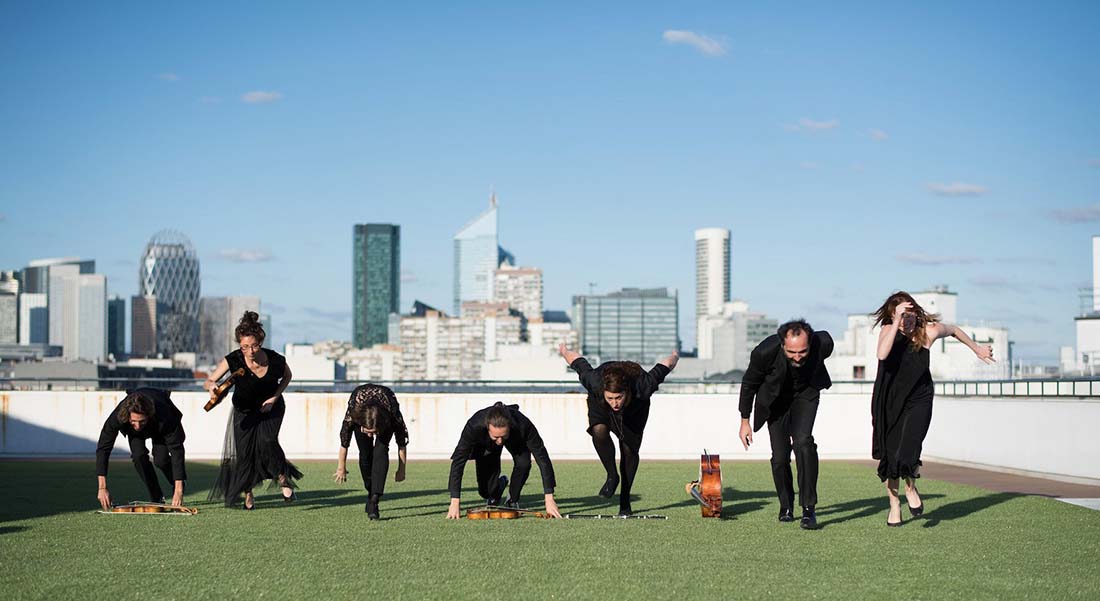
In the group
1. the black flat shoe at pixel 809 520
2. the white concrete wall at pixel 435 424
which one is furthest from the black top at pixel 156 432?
the white concrete wall at pixel 435 424

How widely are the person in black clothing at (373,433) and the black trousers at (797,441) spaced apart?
3.16 m

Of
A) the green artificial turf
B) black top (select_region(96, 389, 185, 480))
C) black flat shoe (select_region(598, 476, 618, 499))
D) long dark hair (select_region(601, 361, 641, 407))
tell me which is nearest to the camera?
the green artificial turf

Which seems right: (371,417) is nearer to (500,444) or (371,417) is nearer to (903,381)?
(500,444)

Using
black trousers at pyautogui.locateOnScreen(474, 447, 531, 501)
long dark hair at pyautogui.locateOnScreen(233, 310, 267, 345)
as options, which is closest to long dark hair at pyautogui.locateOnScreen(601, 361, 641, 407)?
black trousers at pyautogui.locateOnScreen(474, 447, 531, 501)

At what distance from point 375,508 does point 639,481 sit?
18.6ft

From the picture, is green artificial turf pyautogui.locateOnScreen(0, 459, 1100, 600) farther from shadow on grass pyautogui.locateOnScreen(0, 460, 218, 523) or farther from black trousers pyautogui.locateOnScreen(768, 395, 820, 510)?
black trousers pyautogui.locateOnScreen(768, 395, 820, 510)

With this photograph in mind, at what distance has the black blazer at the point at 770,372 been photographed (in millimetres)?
9430

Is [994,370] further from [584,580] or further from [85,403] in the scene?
[584,580]

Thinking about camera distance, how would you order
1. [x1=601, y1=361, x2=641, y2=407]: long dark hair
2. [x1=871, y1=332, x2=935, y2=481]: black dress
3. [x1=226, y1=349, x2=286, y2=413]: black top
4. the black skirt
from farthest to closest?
1. the black skirt
2. [x1=226, y1=349, x2=286, y2=413]: black top
3. [x1=601, y1=361, x2=641, y2=407]: long dark hair
4. [x1=871, y1=332, x2=935, y2=481]: black dress

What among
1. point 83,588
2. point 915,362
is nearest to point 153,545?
point 83,588

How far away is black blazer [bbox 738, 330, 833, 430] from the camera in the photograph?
9.43m

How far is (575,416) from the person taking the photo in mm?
23047

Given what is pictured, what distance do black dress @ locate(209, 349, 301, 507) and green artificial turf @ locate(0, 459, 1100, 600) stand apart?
37cm

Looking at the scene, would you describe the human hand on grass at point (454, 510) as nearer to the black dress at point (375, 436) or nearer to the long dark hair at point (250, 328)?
the black dress at point (375, 436)
